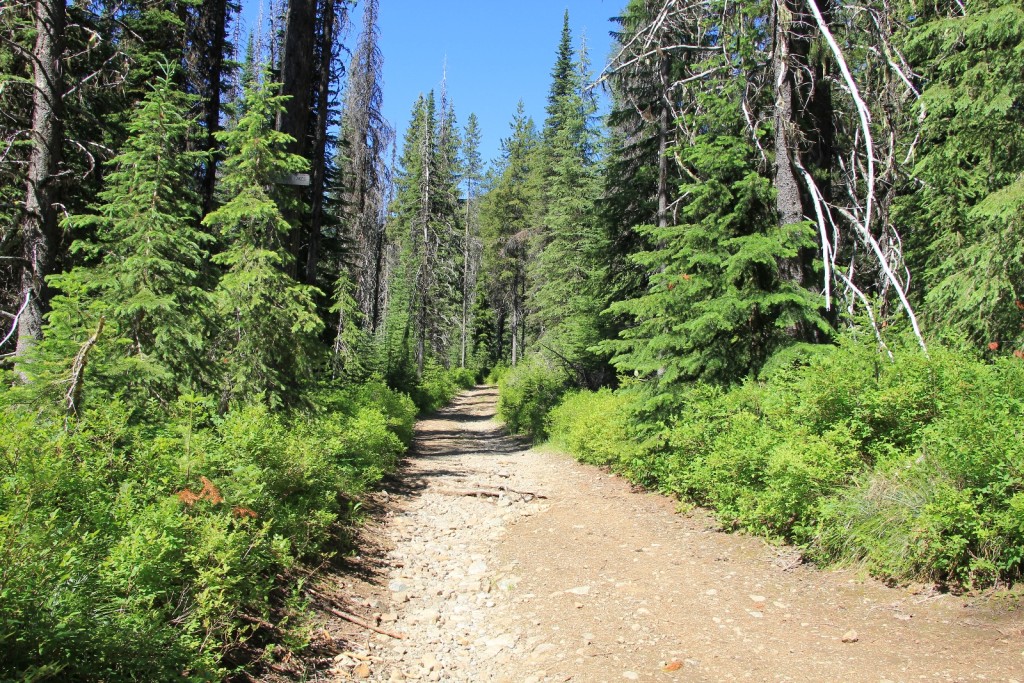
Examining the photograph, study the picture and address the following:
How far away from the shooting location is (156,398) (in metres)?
6.41

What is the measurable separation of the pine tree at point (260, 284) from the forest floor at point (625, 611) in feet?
7.55

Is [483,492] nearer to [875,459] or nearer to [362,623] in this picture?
[362,623]

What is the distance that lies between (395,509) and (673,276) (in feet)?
16.4

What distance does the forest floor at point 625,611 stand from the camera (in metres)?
3.80

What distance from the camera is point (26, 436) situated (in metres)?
3.69

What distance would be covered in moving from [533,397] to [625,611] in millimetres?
14064

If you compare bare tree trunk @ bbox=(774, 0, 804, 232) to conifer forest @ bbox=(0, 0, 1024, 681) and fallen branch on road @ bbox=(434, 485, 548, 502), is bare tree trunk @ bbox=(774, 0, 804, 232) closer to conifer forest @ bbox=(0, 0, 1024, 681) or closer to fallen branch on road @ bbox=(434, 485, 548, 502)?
conifer forest @ bbox=(0, 0, 1024, 681)

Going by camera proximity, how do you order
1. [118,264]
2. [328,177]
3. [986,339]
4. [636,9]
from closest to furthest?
[118,264], [986,339], [636,9], [328,177]

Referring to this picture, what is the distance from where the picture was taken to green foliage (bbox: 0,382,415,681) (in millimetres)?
2520

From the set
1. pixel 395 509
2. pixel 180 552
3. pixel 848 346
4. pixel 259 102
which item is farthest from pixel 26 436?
pixel 848 346

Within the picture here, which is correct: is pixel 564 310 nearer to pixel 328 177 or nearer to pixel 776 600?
pixel 328 177

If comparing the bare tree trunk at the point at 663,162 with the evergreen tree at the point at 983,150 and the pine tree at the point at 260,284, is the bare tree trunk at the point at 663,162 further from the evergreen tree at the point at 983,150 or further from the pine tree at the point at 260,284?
the pine tree at the point at 260,284

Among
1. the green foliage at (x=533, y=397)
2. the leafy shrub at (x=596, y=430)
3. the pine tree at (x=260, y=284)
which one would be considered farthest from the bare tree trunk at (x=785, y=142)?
the green foliage at (x=533, y=397)

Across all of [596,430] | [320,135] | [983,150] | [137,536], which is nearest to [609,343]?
[596,430]
